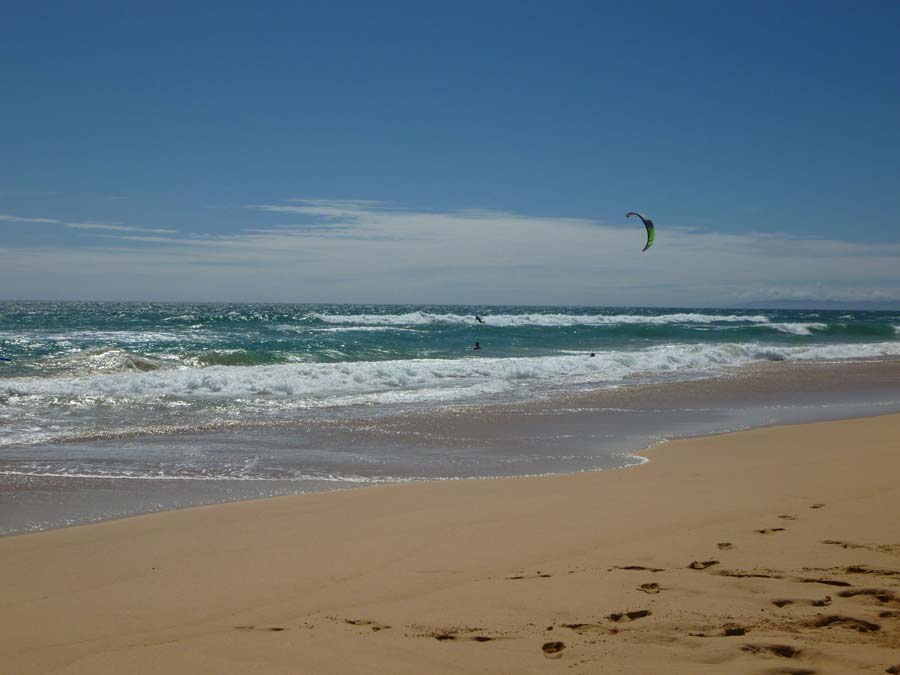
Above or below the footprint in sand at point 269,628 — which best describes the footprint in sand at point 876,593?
above

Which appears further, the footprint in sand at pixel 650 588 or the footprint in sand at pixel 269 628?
the footprint in sand at pixel 650 588

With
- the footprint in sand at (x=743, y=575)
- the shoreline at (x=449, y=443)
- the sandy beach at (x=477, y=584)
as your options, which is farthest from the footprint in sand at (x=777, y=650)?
the shoreline at (x=449, y=443)

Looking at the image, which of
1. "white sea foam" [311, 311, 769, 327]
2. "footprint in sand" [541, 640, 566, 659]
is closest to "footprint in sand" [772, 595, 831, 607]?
"footprint in sand" [541, 640, 566, 659]

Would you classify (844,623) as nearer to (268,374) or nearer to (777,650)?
(777,650)

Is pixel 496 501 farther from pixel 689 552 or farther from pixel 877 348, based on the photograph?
pixel 877 348

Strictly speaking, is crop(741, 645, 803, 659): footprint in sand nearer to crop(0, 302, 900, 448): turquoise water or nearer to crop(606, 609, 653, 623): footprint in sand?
crop(606, 609, 653, 623): footprint in sand

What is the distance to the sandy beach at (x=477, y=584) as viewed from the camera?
3.13m

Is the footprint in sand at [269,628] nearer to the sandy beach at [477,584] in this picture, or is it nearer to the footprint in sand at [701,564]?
the sandy beach at [477,584]

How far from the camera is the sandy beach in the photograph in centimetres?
313

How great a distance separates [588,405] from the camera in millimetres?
13320

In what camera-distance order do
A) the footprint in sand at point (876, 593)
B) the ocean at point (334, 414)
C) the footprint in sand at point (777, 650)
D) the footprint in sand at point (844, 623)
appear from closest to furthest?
1. the footprint in sand at point (777, 650)
2. the footprint in sand at point (844, 623)
3. the footprint in sand at point (876, 593)
4. the ocean at point (334, 414)

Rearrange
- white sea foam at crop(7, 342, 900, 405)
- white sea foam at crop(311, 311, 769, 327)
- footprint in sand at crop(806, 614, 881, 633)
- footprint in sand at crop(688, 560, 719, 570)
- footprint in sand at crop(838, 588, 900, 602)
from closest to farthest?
footprint in sand at crop(806, 614, 881, 633) < footprint in sand at crop(838, 588, 900, 602) < footprint in sand at crop(688, 560, 719, 570) < white sea foam at crop(7, 342, 900, 405) < white sea foam at crop(311, 311, 769, 327)

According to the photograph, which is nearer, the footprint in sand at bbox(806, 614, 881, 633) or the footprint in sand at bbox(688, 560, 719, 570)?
the footprint in sand at bbox(806, 614, 881, 633)

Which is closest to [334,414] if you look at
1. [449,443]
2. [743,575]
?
[449,443]
